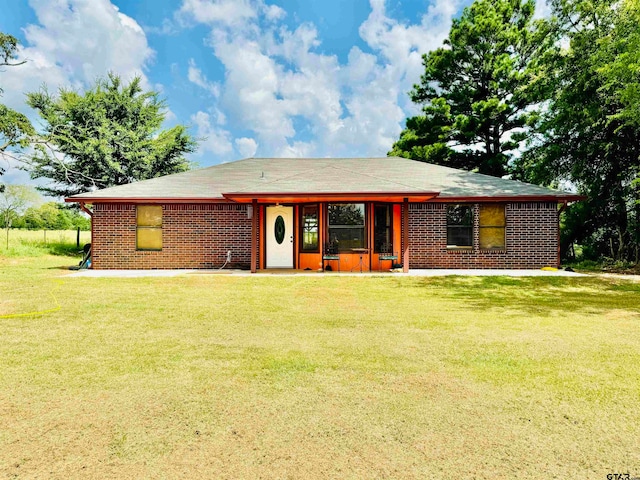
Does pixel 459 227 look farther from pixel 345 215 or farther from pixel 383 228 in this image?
pixel 345 215

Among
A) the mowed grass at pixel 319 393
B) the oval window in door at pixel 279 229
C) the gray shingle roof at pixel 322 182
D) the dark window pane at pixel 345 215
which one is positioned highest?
the gray shingle roof at pixel 322 182

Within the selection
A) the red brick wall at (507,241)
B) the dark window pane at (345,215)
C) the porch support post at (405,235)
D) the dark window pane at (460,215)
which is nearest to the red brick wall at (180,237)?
the dark window pane at (345,215)

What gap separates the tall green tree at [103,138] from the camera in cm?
2409

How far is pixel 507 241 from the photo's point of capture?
551 inches

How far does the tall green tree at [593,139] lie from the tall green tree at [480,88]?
14.6 ft

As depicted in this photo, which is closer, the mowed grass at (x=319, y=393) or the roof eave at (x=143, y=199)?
the mowed grass at (x=319, y=393)

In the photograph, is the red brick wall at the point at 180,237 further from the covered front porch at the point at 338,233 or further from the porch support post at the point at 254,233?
the porch support post at the point at 254,233

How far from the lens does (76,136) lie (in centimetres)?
2488

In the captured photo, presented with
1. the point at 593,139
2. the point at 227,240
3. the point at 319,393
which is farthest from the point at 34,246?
the point at 593,139

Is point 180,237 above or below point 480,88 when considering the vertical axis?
below

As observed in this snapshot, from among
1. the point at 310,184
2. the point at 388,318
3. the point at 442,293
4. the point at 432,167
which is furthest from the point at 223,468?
→ the point at 432,167

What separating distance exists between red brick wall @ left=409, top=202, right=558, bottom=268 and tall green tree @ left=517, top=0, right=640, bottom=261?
3.64 meters

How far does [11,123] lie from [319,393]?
2508 cm

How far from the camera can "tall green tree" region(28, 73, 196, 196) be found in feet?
79.0
